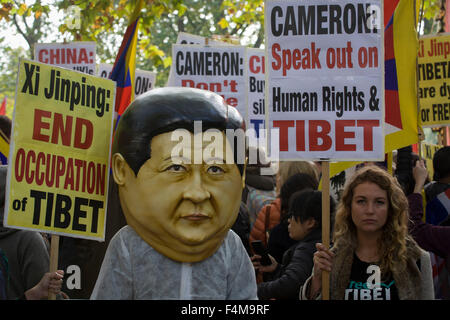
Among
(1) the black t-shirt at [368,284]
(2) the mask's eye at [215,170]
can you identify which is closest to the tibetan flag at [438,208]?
(1) the black t-shirt at [368,284]

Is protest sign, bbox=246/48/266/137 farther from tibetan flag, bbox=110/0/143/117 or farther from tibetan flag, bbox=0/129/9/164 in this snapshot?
tibetan flag, bbox=0/129/9/164

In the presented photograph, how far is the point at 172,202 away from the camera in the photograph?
12.0 ft

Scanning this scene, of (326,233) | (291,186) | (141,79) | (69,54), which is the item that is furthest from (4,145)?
(141,79)

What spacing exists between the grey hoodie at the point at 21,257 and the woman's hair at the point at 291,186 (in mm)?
2079

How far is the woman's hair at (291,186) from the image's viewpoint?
5.82 metres

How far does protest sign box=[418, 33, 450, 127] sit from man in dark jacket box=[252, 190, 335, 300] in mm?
3361

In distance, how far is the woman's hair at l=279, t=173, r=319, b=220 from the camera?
19.1 ft

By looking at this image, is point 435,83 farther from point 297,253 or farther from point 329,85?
point 297,253

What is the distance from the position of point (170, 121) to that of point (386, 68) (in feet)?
9.45

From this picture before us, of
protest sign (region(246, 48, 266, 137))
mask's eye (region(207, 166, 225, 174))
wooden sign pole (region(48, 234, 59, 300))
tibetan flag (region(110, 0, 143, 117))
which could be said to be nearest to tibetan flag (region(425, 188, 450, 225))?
mask's eye (region(207, 166, 225, 174))

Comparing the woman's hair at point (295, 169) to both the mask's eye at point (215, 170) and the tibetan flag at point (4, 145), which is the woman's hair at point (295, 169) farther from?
the mask's eye at point (215, 170)
